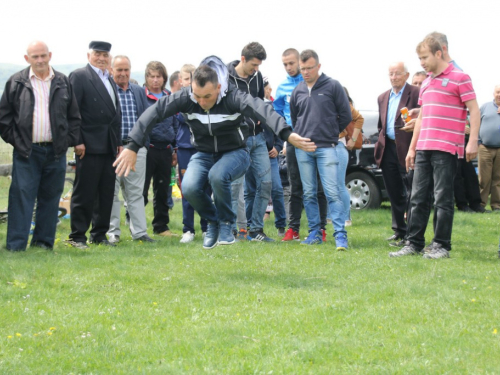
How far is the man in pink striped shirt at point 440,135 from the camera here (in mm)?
7836

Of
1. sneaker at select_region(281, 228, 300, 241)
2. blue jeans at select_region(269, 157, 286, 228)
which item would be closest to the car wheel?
blue jeans at select_region(269, 157, 286, 228)

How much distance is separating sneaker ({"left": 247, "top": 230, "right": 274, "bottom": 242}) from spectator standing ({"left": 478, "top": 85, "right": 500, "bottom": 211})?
6798mm

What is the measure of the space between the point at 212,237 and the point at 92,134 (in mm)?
2558

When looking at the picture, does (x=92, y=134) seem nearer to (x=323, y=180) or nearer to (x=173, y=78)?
(x=173, y=78)

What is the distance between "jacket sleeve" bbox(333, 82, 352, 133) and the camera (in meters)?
9.12

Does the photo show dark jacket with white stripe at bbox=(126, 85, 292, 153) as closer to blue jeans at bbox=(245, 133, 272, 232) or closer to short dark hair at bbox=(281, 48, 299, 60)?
blue jeans at bbox=(245, 133, 272, 232)

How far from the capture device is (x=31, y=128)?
8.48 meters

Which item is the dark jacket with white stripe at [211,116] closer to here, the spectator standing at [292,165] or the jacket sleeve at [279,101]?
the spectator standing at [292,165]

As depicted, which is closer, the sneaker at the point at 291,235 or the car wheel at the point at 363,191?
the sneaker at the point at 291,235

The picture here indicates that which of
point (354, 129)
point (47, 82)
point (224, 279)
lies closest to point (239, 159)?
point (224, 279)

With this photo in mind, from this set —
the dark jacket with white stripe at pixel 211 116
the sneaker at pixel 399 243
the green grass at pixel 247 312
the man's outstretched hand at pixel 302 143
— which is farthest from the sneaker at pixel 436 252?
the dark jacket with white stripe at pixel 211 116

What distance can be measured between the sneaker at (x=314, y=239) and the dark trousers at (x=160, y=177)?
93.9 inches

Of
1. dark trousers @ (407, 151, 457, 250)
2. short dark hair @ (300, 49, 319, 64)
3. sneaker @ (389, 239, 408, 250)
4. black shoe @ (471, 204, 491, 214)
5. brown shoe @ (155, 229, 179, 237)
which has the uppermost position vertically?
short dark hair @ (300, 49, 319, 64)

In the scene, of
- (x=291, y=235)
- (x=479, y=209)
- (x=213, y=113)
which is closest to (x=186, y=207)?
(x=291, y=235)
